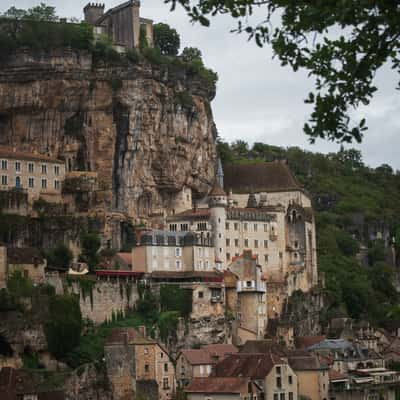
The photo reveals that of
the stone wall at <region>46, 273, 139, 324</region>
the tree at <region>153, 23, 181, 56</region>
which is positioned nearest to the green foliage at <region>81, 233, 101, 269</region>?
the stone wall at <region>46, 273, 139, 324</region>

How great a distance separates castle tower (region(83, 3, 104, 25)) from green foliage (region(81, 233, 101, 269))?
95.3 feet

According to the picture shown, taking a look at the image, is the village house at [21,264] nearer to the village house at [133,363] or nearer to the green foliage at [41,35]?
the village house at [133,363]

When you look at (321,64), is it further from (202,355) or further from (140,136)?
(140,136)

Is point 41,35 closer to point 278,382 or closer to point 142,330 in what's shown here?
point 142,330

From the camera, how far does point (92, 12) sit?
106m

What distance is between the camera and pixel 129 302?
78562mm

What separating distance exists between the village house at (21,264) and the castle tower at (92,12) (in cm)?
3603

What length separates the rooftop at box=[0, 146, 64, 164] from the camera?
86938mm

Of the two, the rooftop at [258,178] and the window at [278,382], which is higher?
the rooftop at [258,178]

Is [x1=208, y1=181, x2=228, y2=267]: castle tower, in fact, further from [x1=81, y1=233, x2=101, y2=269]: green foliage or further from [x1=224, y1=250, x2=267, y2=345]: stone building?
[x1=81, y1=233, x2=101, y2=269]: green foliage

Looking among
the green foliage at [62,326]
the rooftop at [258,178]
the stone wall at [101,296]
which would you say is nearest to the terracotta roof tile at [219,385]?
the green foliage at [62,326]

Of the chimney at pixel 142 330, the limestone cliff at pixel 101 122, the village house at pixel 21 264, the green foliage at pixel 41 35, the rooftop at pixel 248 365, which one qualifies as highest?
the green foliage at pixel 41 35

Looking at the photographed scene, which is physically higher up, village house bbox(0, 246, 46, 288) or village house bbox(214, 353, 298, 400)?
village house bbox(0, 246, 46, 288)

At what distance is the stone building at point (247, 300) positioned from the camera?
8675cm
